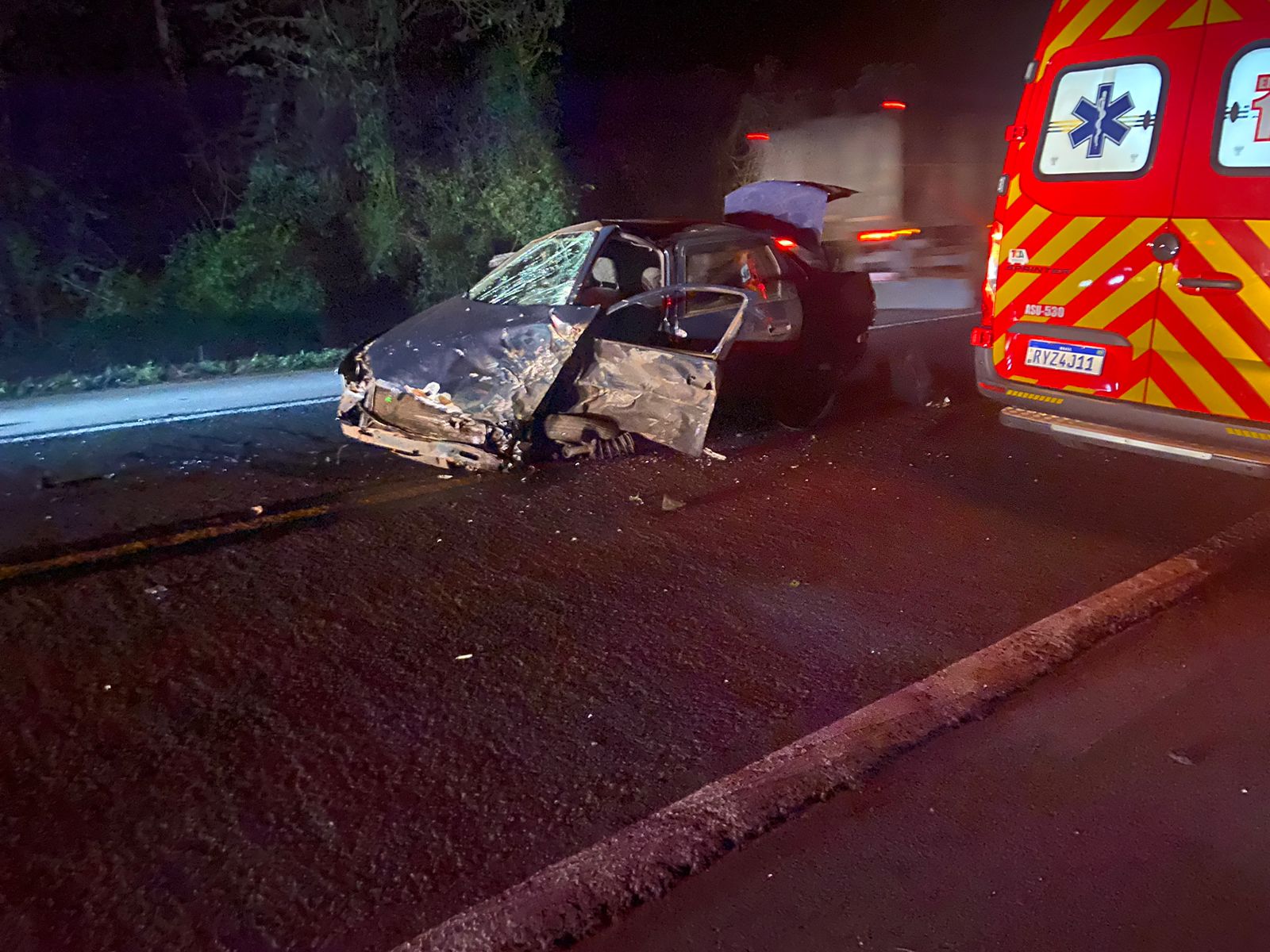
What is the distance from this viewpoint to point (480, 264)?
14062 mm

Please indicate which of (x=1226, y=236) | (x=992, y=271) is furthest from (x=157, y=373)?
(x=1226, y=236)

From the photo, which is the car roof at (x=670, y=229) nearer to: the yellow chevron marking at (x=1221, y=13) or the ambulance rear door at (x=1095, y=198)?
the ambulance rear door at (x=1095, y=198)

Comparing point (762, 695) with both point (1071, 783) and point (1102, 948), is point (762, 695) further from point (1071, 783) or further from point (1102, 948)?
point (1102, 948)

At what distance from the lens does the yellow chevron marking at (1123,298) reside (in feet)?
15.3

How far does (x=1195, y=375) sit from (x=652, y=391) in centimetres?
294

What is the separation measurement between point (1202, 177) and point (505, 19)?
1112 centimetres

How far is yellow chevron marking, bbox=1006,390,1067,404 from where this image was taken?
5.10 m

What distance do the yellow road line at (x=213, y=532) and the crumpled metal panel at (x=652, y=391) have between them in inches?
39.5

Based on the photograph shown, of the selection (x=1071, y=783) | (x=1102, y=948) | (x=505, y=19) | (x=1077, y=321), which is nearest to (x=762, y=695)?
(x=1071, y=783)

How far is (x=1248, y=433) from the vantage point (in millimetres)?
4426

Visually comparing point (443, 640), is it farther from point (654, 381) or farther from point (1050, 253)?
point (1050, 253)

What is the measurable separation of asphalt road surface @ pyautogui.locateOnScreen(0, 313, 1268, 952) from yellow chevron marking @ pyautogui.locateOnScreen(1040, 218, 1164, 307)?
1225 mm

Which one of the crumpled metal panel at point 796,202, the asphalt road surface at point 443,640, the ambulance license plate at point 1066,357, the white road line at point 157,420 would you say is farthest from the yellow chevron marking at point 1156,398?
the white road line at point 157,420

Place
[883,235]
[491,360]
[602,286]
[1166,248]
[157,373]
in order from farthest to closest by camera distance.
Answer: [883,235], [157,373], [602,286], [491,360], [1166,248]
